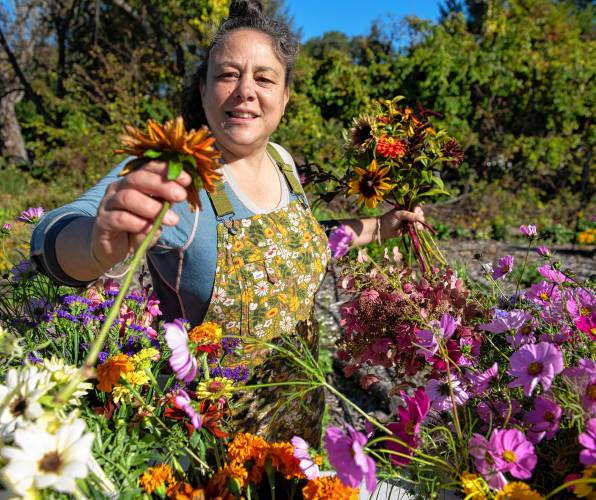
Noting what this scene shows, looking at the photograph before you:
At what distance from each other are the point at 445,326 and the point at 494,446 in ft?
0.64

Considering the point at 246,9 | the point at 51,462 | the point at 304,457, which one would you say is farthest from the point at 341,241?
the point at 246,9

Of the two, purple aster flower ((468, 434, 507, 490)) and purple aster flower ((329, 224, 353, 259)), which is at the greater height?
purple aster flower ((329, 224, 353, 259))

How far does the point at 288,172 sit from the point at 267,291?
1.53 feet

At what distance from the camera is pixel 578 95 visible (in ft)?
25.0

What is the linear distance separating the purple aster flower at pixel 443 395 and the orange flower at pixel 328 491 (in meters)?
0.17

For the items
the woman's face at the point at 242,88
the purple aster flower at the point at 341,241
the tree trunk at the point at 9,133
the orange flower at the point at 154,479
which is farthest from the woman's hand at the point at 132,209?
the tree trunk at the point at 9,133

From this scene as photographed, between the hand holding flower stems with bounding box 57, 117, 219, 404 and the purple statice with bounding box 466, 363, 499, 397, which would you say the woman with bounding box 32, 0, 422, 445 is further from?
the hand holding flower stems with bounding box 57, 117, 219, 404

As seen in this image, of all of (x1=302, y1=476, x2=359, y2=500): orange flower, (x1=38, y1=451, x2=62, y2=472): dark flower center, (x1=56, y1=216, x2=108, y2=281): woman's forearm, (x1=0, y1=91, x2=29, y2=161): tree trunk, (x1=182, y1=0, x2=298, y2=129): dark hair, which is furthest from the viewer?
(x1=0, y1=91, x2=29, y2=161): tree trunk

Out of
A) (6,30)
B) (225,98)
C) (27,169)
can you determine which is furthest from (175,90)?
(225,98)

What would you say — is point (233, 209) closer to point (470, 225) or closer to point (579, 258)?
point (579, 258)

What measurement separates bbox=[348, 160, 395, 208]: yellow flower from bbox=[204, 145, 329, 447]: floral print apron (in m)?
0.23

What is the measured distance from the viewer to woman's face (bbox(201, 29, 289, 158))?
4.33ft

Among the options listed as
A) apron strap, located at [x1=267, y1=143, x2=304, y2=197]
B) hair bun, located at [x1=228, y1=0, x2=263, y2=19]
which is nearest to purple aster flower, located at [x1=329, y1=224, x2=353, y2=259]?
apron strap, located at [x1=267, y1=143, x2=304, y2=197]

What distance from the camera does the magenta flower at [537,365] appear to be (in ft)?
1.98
